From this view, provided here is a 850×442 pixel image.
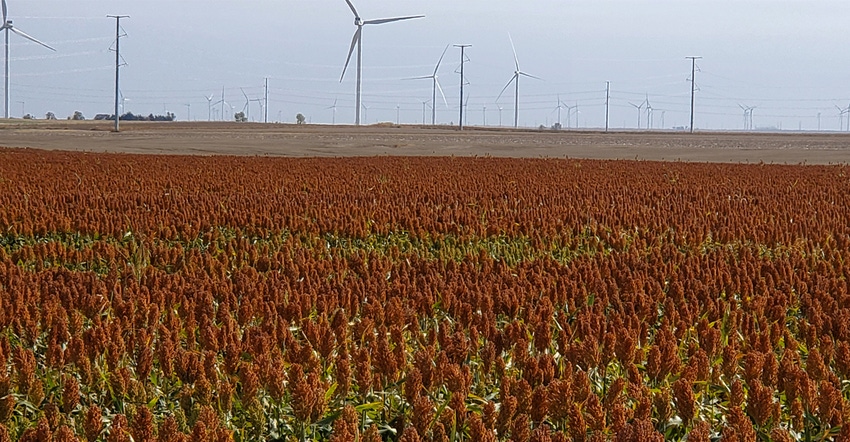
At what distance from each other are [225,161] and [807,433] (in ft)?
→ 87.4

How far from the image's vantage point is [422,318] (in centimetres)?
770

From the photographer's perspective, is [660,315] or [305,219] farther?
[305,219]

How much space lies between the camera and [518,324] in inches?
256

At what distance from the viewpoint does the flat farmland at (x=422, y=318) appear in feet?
16.3

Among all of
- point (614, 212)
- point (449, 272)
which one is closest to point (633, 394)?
point (449, 272)

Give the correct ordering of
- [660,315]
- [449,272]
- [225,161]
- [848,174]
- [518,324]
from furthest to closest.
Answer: [225,161] < [848,174] < [449,272] < [660,315] < [518,324]

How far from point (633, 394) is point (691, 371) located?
0.44 meters

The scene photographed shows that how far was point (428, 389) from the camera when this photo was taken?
5410 millimetres

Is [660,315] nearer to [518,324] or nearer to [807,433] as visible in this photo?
[518,324]

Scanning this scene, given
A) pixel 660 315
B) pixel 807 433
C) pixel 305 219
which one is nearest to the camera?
pixel 807 433

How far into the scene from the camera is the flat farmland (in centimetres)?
496

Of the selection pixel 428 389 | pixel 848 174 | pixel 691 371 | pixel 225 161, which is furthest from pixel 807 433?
pixel 225 161

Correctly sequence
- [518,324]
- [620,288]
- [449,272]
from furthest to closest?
[449,272], [620,288], [518,324]

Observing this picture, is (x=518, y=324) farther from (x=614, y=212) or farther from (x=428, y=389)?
(x=614, y=212)
